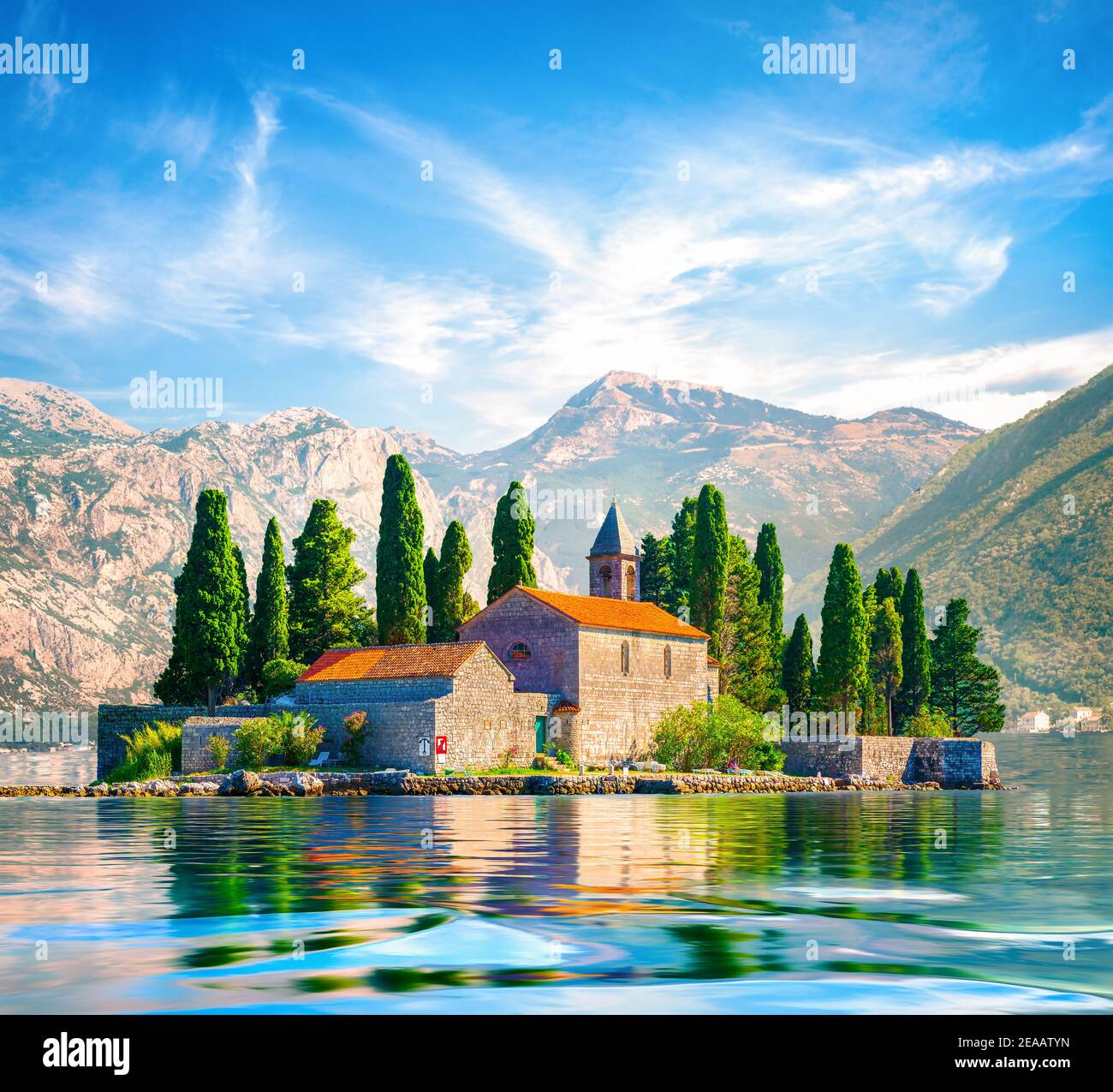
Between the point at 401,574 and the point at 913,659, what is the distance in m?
31.7

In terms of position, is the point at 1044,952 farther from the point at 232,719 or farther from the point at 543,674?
the point at 543,674

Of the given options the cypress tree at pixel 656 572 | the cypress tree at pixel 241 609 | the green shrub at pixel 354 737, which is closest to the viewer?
the green shrub at pixel 354 737

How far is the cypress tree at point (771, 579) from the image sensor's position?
247 feet

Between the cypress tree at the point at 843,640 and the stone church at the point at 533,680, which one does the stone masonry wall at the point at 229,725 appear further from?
the cypress tree at the point at 843,640

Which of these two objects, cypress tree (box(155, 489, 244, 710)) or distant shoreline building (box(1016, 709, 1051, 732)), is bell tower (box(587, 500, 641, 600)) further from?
distant shoreline building (box(1016, 709, 1051, 732))

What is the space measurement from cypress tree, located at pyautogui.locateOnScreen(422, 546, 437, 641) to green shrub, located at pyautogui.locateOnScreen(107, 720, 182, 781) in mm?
17277

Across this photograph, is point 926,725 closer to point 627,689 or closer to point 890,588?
point 890,588

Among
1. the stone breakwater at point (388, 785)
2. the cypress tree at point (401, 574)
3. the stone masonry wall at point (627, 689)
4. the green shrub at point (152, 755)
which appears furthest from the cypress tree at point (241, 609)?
the stone masonry wall at point (627, 689)

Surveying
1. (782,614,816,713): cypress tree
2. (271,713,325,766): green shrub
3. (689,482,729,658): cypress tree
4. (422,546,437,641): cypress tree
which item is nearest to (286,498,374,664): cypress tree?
(422,546,437,641): cypress tree

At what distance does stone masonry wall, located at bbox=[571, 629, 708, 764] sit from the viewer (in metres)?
57.6

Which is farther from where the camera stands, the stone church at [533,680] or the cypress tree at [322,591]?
the cypress tree at [322,591]

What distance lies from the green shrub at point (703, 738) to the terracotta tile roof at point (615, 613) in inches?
146
